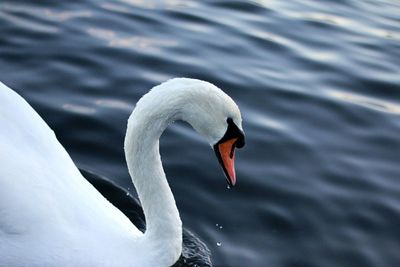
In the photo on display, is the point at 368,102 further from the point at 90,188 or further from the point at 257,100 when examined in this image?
the point at 90,188

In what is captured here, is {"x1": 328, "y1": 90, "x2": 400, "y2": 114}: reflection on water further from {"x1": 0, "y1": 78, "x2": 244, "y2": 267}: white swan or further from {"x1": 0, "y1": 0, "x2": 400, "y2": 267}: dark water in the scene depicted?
{"x1": 0, "y1": 78, "x2": 244, "y2": 267}: white swan

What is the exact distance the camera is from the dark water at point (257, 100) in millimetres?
6473

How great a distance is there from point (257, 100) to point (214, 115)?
372 cm

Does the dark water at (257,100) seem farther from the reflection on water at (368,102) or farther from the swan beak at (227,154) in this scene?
the swan beak at (227,154)

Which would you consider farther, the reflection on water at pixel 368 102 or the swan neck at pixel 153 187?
the reflection on water at pixel 368 102

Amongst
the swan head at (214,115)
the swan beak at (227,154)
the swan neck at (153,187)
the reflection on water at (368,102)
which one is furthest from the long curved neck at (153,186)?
the reflection on water at (368,102)

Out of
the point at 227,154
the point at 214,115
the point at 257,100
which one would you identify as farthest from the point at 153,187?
the point at 257,100

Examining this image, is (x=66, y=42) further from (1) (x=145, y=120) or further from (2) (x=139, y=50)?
(1) (x=145, y=120)

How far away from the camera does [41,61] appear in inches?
343

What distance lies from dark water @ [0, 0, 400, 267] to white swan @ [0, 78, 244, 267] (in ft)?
2.65

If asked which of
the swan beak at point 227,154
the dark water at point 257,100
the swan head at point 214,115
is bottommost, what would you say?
the dark water at point 257,100

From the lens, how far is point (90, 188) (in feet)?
17.9

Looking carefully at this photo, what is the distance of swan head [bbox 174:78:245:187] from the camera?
4863 mm

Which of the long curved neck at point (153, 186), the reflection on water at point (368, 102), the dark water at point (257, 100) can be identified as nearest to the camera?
the long curved neck at point (153, 186)
